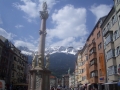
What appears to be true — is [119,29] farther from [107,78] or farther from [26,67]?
[26,67]

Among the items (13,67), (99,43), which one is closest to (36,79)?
(99,43)

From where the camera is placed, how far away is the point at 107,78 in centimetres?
3750

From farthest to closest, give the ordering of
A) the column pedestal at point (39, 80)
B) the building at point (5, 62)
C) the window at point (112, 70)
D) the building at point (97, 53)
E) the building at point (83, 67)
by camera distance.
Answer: the building at point (83, 67) → the building at point (5, 62) → the building at point (97, 53) → the window at point (112, 70) → the column pedestal at point (39, 80)

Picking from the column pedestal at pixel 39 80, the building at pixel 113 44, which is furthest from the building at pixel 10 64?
the building at pixel 113 44

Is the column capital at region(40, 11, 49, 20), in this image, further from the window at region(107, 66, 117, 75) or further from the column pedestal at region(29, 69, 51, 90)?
the window at region(107, 66, 117, 75)

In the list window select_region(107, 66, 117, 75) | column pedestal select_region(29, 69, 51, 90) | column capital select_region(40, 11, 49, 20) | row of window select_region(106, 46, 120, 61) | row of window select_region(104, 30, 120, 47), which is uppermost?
column capital select_region(40, 11, 49, 20)

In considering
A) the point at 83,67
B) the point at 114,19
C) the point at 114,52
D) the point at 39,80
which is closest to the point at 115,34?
the point at 114,19

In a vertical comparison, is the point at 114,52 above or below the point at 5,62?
above

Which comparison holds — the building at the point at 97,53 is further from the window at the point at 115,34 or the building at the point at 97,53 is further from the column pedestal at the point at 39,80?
the column pedestal at the point at 39,80

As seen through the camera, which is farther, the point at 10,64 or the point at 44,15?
the point at 10,64

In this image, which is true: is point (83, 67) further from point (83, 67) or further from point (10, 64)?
point (10, 64)

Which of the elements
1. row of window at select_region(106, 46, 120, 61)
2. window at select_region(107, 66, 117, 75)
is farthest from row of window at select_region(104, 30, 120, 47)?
window at select_region(107, 66, 117, 75)

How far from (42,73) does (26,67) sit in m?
59.6

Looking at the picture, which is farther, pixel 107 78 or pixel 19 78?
pixel 19 78
